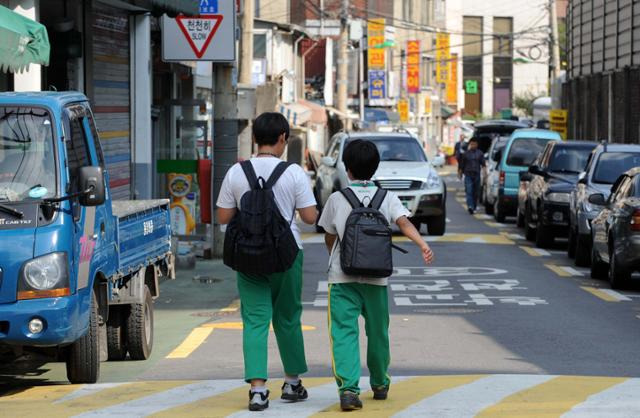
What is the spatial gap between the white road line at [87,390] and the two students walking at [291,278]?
1.40m

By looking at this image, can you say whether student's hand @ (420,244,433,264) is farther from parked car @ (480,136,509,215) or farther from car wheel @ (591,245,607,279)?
parked car @ (480,136,509,215)

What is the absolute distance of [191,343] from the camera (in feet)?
41.8

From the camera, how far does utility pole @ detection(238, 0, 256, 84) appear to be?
23812mm

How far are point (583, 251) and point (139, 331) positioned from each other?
34.1 ft

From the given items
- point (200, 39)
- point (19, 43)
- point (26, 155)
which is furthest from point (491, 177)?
point (26, 155)

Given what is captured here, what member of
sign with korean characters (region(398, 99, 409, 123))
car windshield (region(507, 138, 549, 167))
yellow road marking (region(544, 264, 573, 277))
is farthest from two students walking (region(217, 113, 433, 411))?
sign with korean characters (region(398, 99, 409, 123))

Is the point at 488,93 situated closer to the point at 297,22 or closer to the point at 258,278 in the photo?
the point at 297,22

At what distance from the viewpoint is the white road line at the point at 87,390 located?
9.11 meters

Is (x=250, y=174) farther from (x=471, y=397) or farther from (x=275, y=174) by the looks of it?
(x=471, y=397)

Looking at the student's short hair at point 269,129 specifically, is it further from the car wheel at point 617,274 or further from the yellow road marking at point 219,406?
the car wheel at point 617,274

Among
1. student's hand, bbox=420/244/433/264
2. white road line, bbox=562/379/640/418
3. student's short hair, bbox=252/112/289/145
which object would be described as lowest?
white road line, bbox=562/379/640/418

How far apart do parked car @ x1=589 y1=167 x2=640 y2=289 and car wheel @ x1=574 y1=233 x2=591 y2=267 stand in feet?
4.98

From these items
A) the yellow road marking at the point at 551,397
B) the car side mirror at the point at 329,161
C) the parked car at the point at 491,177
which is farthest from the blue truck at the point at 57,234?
the parked car at the point at 491,177

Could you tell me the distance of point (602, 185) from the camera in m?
20.8
